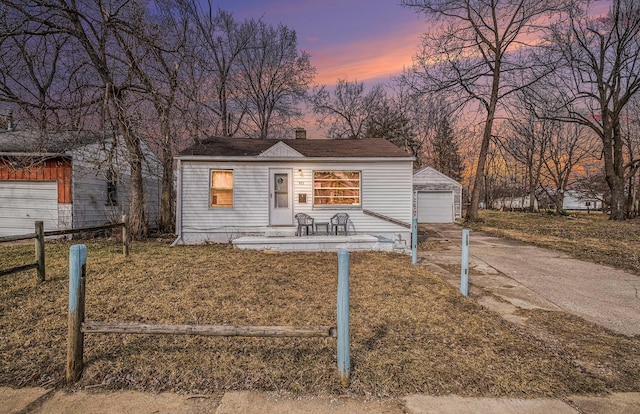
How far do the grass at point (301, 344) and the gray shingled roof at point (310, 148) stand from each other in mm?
6168

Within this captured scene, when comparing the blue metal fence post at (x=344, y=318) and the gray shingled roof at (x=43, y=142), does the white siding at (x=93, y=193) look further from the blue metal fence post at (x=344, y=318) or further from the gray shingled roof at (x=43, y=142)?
the blue metal fence post at (x=344, y=318)

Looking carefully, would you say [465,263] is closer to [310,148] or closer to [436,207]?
[310,148]

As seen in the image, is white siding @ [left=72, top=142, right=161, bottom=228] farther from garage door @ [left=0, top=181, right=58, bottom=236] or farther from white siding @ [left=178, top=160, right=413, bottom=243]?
white siding @ [left=178, top=160, right=413, bottom=243]

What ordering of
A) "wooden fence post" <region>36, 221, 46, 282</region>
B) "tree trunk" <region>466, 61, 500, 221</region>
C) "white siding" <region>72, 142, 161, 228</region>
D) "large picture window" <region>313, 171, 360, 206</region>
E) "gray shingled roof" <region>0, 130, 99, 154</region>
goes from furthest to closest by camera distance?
"tree trunk" <region>466, 61, 500, 221</region> < "white siding" <region>72, 142, 161, 228</region> < "large picture window" <region>313, 171, 360, 206</region> < "gray shingled roof" <region>0, 130, 99, 154</region> < "wooden fence post" <region>36, 221, 46, 282</region>

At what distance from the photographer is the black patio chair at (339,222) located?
1143 centimetres

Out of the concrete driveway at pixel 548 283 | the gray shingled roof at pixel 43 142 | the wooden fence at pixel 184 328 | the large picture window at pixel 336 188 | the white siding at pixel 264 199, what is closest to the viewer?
the wooden fence at pixel 184 328

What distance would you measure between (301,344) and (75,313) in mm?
2200

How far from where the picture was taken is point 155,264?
758 centimetres

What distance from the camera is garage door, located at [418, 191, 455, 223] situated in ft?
70.7

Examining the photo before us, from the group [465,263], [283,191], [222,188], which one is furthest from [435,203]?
[465,263]

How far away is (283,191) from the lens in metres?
11.7

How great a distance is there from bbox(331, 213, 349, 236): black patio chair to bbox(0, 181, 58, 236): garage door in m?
10.7

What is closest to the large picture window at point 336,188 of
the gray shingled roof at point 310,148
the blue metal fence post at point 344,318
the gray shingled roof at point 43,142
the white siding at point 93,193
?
the gray shingled roof at point 310,148

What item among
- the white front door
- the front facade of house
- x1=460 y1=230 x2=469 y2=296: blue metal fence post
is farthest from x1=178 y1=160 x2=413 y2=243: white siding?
x1=460 y1=230 x2=469 y2=296: blue metal fence post
